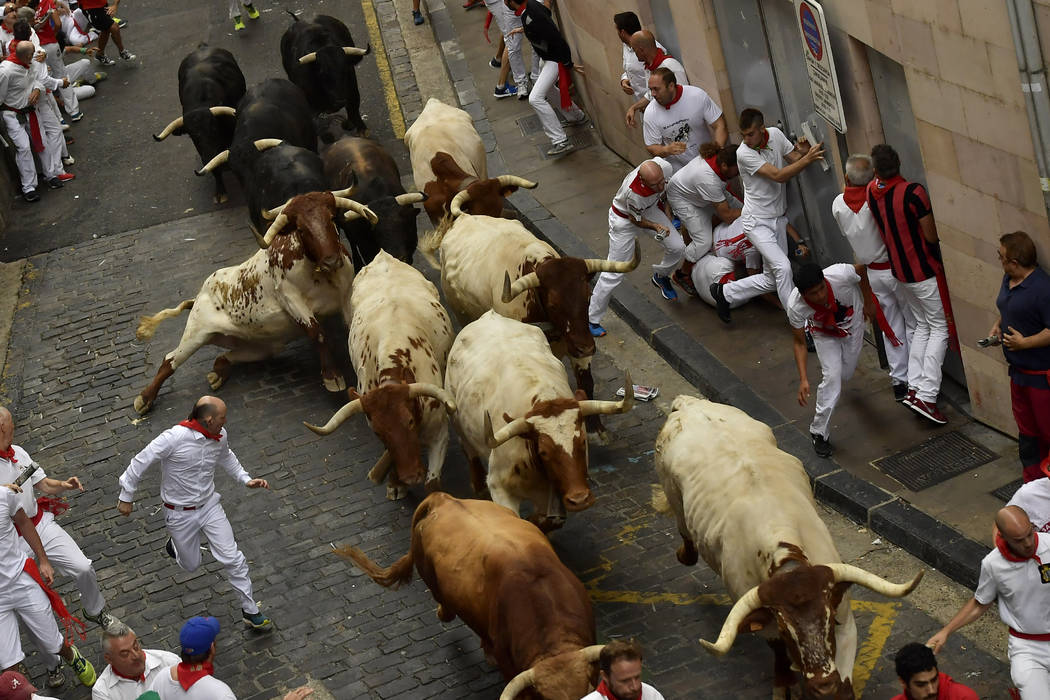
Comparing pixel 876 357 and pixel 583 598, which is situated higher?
pixel 583 598

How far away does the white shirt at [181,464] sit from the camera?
33.1 feet

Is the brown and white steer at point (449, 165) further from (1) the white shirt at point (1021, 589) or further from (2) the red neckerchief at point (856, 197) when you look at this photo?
(1) the white shirt at point (1021, 589)

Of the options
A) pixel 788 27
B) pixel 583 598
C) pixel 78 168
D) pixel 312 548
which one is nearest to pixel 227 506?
pixel 312 548

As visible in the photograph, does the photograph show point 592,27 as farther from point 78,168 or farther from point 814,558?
point 814,558

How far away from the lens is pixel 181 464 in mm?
10148

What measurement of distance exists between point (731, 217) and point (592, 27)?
485 cm

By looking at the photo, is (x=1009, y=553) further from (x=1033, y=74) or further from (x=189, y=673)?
(x=189, y=673)

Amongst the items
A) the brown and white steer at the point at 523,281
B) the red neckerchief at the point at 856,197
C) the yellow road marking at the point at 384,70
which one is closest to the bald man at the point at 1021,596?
the red neckerchief at the point at 856,197

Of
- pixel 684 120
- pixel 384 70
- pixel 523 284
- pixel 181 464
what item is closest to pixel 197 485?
pixel 181 464

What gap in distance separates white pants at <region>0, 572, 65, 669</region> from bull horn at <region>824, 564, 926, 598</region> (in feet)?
18.3

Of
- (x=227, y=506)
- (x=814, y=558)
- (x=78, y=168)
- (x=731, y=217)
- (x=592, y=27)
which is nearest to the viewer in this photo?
(x=814, y=558)

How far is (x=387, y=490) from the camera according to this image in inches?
471

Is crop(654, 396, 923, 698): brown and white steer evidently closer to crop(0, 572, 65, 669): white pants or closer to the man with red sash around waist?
the man with red sash around waist

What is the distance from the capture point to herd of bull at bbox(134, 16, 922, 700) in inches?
320
